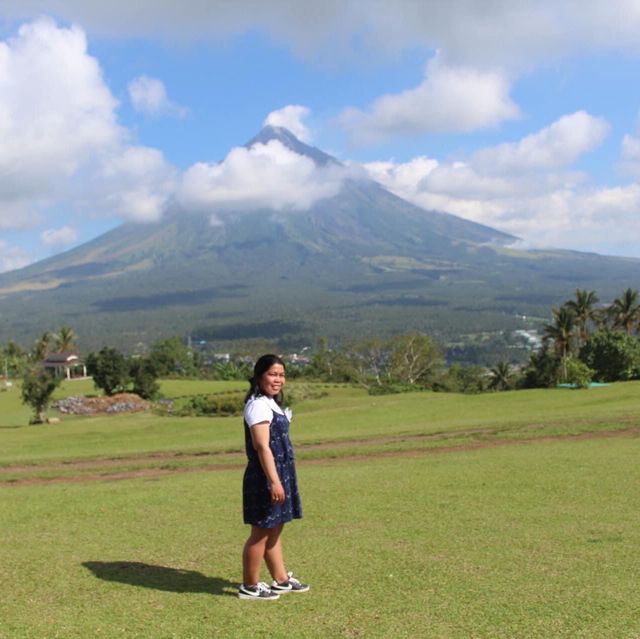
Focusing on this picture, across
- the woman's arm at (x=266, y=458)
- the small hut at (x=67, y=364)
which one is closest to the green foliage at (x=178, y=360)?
the small hut at (x=67, y=364)

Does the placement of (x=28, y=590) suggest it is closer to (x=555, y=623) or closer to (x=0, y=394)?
(x=555, y=623)

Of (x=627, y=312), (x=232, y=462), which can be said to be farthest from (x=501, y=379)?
(x=232, y=462)

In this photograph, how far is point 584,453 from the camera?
13.9 metres

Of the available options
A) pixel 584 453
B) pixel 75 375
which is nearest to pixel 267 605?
pixel 584 453

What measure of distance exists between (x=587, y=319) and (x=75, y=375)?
5534 centimetres

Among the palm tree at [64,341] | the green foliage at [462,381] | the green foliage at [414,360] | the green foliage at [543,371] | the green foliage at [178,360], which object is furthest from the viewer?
the palm tree at [64,341]

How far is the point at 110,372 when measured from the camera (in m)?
56.1

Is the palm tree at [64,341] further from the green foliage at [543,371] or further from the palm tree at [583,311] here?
the palm tree at [583,311]

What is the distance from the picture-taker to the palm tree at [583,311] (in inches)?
2346

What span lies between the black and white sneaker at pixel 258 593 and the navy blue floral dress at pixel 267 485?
51 centimetres

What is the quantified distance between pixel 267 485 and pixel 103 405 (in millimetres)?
46862

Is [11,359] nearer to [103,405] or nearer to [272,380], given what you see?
[103,405]

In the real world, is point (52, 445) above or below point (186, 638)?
below

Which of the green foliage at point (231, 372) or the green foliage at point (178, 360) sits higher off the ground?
the green foliage at point (178, 360)
